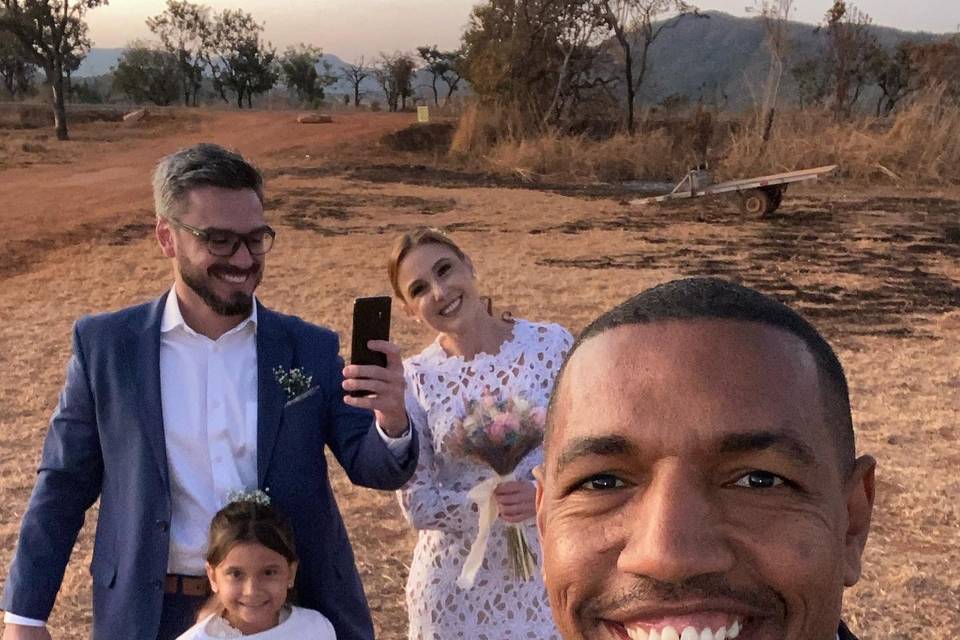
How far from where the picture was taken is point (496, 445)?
2379 mm

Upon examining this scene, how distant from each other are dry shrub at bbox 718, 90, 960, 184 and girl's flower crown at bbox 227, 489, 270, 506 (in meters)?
16.1

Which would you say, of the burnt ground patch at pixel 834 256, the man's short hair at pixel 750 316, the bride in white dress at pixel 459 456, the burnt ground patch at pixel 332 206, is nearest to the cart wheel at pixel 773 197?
the burnt ground patch at pixel 834 256

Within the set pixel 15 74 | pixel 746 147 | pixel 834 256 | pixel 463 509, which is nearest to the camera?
pixel 463 509

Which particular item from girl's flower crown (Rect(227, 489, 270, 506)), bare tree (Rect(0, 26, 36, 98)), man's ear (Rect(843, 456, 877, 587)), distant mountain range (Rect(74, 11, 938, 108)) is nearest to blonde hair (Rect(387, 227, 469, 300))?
girl's flower crown (Rect(227, 489, 270, 506))

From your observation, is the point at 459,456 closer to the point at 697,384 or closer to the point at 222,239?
the point at 222,239

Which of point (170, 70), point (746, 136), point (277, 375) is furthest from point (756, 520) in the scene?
point (170, 70)

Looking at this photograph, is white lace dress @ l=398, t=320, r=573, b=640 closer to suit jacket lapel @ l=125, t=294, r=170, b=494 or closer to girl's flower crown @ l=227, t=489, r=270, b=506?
girl's flower crown @ l=227, t=489, r=270, b=506

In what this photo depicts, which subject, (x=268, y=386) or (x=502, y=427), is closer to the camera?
(x=268, y=386)

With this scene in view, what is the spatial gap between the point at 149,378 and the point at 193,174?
1.75 feet

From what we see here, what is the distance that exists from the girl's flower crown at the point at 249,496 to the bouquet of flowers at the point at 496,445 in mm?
524

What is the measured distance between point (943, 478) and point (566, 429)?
166 inches

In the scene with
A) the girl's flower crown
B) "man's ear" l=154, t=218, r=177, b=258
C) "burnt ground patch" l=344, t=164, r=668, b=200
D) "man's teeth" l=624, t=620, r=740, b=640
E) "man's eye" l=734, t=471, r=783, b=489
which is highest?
"man's ear" l=154, t=218, r=177, b=258

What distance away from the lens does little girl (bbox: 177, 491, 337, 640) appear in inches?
83.4

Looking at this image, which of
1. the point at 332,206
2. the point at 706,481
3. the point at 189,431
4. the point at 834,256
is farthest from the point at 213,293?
Result: the point at 332,206
